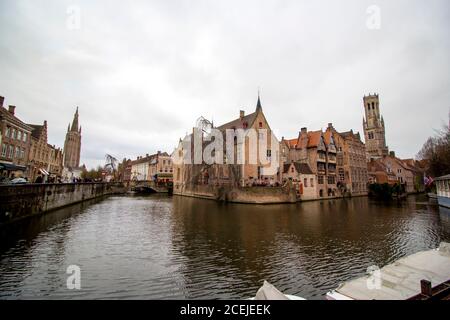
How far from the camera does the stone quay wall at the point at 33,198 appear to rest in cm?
1836

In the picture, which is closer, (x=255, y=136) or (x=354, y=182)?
(x=255, y=136)

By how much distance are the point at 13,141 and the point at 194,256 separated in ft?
135

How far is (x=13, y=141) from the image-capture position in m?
36.4

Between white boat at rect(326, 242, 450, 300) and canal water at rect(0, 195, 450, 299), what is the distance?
1.94 metres

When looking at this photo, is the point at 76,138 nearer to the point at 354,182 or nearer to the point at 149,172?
the point at 149,172

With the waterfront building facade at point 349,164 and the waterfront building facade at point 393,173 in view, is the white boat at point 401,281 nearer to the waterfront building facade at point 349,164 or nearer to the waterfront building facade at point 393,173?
the waterfront building facade at point 349,164

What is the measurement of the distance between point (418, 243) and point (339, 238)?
4.71m

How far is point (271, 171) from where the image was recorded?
4800cm

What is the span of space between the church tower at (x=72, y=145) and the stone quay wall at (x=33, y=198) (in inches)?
4401

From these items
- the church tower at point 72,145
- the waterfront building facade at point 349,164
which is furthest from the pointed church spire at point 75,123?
the waterfront building facade at point 349,164

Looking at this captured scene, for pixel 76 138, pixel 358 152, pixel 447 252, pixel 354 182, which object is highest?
pixel 76 138
